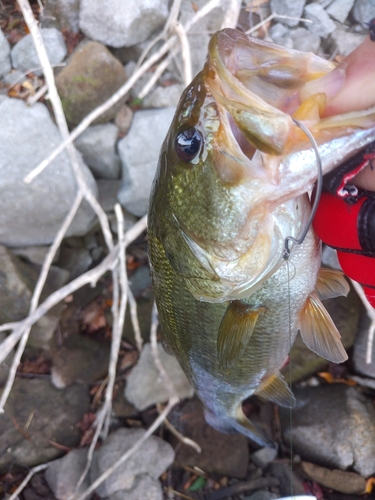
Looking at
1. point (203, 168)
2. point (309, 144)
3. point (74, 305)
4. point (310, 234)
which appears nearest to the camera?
point (309, 144)

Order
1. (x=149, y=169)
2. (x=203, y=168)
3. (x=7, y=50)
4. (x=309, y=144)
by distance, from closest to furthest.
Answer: (x=309, y=144) < (x=203, y=168) < (x=7, y=50) < (x=149, y=169)

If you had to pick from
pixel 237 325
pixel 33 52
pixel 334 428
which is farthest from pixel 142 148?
pixel 334 428

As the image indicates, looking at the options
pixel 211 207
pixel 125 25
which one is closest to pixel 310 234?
pixel 211 207

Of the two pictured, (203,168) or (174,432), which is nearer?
(203,168)

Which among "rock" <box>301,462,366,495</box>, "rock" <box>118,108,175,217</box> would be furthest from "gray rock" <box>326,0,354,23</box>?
"rock" <box>301,462,366,495</box>

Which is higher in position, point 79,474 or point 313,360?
point 313,360

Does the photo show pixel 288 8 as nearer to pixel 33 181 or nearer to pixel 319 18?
pixel 319 18

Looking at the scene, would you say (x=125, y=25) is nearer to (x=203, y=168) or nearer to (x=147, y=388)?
(x=203, y=168)
